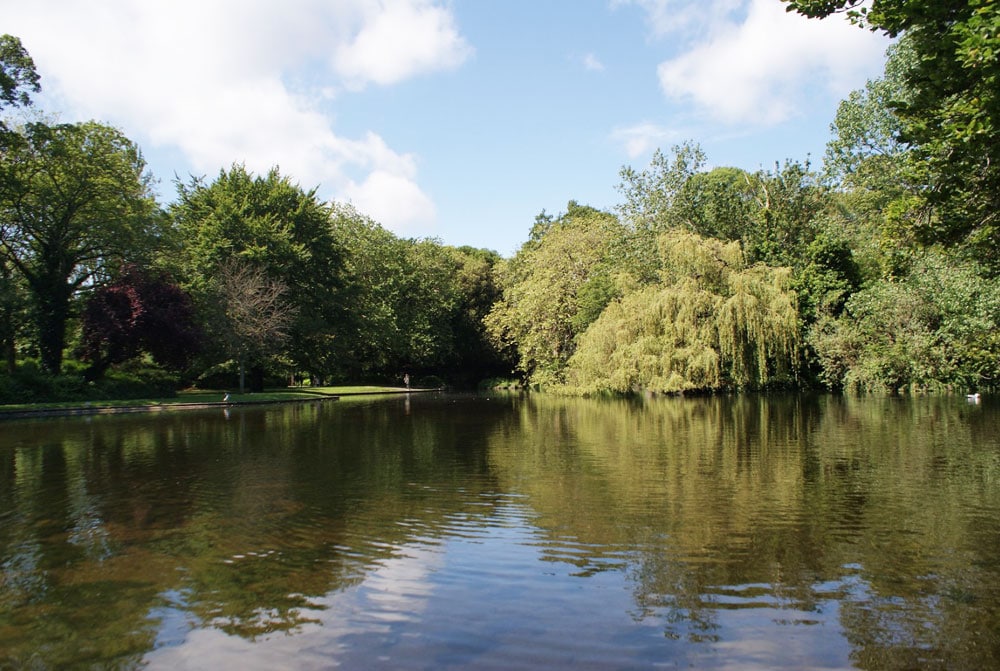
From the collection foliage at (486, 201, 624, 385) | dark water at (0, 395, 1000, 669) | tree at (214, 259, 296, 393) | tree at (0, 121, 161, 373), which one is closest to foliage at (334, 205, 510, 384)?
tree at (214, 259, 296, 393)

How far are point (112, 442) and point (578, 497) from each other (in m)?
14.4

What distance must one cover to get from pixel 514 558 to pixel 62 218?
39.2 m

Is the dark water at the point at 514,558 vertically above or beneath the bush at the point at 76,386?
beneath

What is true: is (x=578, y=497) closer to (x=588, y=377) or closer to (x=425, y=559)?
(x=425, y=559)

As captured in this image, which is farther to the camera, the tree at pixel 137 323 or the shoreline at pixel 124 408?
the tree at pixel 137 323

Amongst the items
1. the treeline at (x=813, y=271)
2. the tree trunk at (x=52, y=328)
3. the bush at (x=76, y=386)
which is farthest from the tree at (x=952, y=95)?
the tree trunk at (x=52, y=328)

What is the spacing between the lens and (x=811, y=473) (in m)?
11.3

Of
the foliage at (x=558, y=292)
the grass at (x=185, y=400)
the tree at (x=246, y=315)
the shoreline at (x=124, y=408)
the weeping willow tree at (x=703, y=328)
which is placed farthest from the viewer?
the foliage at (x=558, y=292)

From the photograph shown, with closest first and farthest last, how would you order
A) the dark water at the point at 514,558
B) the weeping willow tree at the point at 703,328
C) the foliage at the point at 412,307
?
1. the dark water at the point at 514,558
2. the weeping willow tree at the point at 703,328
3. the foliage at the point at 412,307

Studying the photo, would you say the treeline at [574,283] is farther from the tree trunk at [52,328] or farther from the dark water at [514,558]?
the dark water at [514,558]

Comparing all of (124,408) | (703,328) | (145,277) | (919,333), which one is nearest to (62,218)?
(145,277)

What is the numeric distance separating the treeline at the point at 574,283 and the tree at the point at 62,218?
12cm

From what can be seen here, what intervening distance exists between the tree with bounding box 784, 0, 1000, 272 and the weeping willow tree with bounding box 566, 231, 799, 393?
16.6 m

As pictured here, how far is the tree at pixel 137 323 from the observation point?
34562mm
